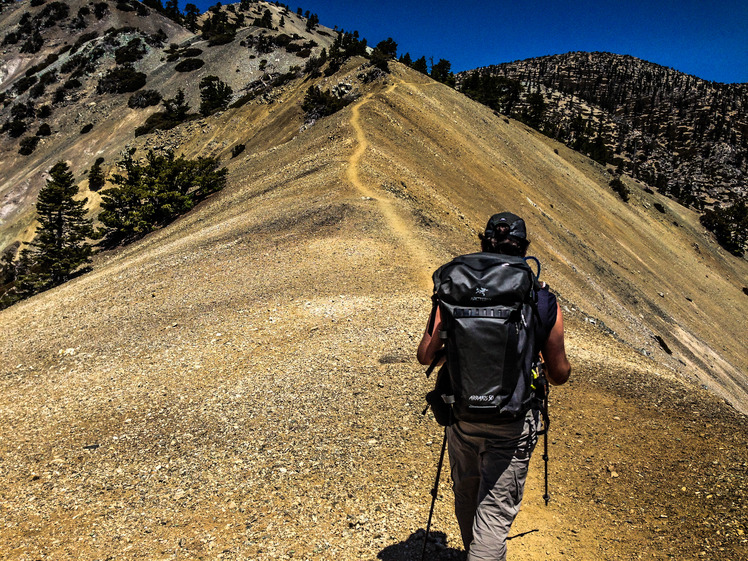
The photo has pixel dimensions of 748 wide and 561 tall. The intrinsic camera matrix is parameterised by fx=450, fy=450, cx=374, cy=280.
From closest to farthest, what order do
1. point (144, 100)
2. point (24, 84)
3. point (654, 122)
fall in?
point (144, 100)
point (24, 84)
point (654, 122)

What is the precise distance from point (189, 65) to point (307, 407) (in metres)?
84.7

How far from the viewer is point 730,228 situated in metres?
64.8

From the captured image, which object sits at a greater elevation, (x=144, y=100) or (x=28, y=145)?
(x=144, y=100)

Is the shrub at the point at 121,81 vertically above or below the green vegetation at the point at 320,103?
above

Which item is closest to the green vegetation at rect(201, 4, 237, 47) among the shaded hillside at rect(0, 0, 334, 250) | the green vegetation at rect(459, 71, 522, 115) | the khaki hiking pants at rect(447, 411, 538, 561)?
the shaded hillside at rect(0, 0, 334, 250)

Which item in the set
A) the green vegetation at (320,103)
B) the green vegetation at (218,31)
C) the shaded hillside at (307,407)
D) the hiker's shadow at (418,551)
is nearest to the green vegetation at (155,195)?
the shaded hillside at (307,407)

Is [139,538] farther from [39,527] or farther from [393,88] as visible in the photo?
[393,88]

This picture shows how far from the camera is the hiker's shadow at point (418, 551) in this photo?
4.93 m

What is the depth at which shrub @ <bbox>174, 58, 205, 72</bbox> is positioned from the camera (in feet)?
251

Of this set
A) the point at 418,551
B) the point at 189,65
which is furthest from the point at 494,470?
the point at 189,65

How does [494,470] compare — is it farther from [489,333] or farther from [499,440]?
[489,333]

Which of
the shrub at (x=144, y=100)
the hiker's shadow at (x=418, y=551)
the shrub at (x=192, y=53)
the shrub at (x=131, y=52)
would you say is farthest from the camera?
the shrub at (x=131, y=52)

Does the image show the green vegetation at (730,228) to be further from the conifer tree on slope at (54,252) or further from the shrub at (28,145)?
the shrub at (28,145)

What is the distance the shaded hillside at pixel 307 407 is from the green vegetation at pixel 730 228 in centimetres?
5099
